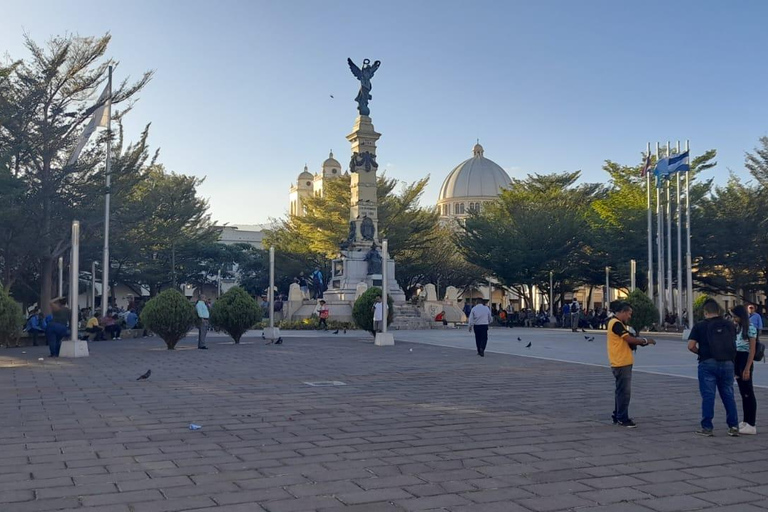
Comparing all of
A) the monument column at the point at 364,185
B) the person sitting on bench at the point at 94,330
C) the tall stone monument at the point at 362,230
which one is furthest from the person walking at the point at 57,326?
the monument column at the point at 364,185

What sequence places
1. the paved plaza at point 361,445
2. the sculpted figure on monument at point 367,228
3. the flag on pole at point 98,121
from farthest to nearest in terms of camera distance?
the sculpted figure on monument at point 367,228 < the flag on pole at point 98,121 < the paved plaza at point 361,445

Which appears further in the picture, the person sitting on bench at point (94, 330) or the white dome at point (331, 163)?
the white dome at point (331, 163)

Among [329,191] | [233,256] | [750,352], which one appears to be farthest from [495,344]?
[233,256]

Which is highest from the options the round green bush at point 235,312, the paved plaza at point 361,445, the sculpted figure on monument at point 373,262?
the sculpted figure on monument at point 373,262

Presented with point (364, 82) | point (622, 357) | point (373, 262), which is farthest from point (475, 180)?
point (622, 357)

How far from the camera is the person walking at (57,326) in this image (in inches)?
705

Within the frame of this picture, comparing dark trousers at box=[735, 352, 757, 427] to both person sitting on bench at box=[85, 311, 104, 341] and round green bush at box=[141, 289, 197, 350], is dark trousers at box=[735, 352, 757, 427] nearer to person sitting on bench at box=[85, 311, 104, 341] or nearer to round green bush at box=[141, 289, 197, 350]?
round green bush at box=[141, 289, 197, 350]

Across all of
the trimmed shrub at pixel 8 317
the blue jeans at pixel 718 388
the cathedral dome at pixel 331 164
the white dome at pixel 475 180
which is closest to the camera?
the blue jeans at pixel 718 388

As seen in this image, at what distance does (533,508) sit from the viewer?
5172 millimetres

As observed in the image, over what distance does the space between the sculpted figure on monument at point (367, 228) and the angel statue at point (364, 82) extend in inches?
221

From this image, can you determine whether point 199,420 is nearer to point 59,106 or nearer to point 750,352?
point 750,352

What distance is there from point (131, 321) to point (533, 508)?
25.7 meters

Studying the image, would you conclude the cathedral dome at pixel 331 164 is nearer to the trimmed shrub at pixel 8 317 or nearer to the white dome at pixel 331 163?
the white dome at pixel 331 163

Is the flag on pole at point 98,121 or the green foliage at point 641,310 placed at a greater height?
the flag on pole at point 98,121
